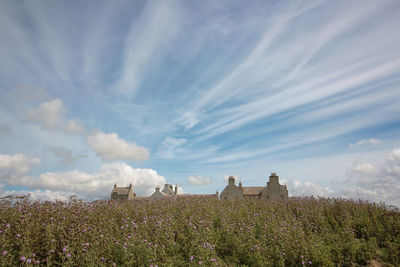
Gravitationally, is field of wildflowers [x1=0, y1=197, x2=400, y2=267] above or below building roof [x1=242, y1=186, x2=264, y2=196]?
below

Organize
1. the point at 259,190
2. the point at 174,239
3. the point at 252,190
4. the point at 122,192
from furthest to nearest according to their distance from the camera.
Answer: the point at 122,192 → the point at 252,190 → the point at 259,190 → the point at 174,239

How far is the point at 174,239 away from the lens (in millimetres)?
7133

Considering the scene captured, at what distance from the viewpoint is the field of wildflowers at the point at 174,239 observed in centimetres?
544

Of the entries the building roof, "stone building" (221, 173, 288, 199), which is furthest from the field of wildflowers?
the building roof

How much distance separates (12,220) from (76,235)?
5.96 ft

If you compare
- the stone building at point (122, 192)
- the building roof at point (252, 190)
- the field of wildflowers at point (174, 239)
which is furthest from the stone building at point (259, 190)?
the stone building at point (122, 192)

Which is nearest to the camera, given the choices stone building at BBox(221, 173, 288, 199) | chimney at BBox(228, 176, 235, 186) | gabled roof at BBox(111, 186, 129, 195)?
stone building at BBox(221, 173, 288, 199)

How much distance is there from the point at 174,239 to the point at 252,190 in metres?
28.8

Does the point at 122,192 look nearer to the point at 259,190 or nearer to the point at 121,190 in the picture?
the point at 121,190

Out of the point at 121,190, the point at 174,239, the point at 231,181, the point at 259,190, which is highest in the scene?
the point at 231,181

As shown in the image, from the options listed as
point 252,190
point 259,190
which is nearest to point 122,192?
point 252,190

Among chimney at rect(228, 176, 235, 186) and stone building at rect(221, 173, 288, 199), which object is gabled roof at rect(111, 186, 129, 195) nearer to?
stone building at rect(221, 173, 288, 199)

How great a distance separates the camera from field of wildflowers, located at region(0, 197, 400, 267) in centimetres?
544

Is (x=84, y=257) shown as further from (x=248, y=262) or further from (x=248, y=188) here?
(x=248, y=188)
